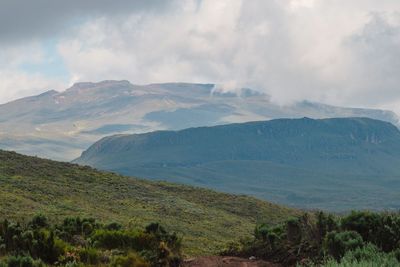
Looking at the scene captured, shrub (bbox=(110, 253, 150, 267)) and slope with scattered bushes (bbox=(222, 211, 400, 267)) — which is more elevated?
slope with scattered bushes (bbox=(222, 211, 400, 267))

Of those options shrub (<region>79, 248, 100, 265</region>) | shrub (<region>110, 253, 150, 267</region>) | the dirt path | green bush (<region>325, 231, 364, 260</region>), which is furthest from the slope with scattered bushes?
shrub (<region>79, 248, 100, 265</region>)

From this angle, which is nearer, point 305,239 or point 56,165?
point 305,239

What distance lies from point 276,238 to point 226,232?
21.5 metres

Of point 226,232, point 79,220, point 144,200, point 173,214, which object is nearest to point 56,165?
point 144,200

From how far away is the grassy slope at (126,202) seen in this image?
39125 mm

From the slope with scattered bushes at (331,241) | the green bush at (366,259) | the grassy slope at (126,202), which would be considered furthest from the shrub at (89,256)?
the grassy slope at (126,202)

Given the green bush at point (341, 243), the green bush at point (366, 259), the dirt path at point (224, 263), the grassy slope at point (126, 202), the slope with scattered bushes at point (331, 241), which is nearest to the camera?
the green bush at point (366, 259)

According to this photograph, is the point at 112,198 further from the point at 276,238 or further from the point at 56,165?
the point at 276,238

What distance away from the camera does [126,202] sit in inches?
1984

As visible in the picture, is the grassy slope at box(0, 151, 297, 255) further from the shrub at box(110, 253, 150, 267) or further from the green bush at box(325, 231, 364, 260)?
the shrub at box(110, 253, 150, 267)

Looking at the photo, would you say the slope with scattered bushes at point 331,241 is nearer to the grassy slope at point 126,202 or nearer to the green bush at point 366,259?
the green bush at point 366,259

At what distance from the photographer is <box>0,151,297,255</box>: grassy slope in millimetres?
39125

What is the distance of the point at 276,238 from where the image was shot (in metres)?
22.8

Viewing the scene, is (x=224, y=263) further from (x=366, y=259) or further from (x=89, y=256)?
(x=366, y=259)
